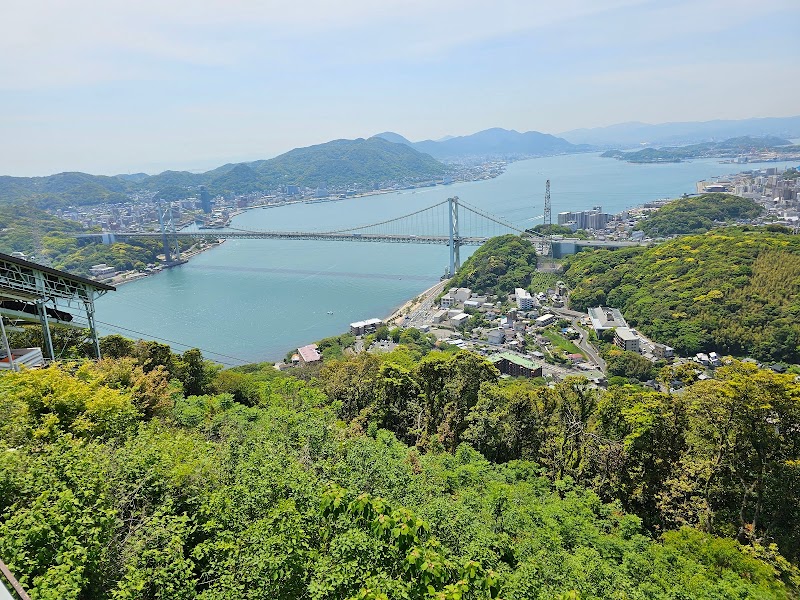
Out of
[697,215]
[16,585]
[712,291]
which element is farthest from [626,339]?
[697,215]

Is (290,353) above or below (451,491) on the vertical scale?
below

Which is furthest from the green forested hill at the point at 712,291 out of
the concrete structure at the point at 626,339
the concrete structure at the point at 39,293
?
the concrete structure at the point at 39,293

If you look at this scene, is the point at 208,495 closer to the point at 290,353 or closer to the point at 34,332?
the point at 34,332

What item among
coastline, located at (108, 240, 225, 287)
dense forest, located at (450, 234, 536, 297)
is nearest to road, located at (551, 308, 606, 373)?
dense forest, located at (450, 234, 536, 297)

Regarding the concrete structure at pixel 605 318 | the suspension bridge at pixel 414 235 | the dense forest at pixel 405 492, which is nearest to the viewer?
the dense forest at pixel 405 492

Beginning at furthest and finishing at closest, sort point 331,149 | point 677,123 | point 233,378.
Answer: point 677,123, point 331,149, point 233,378

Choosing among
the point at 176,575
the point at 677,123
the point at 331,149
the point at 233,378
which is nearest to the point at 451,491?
the point at 176,575

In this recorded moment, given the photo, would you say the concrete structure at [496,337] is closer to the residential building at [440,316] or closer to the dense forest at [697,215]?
the residential building at [440,316]
